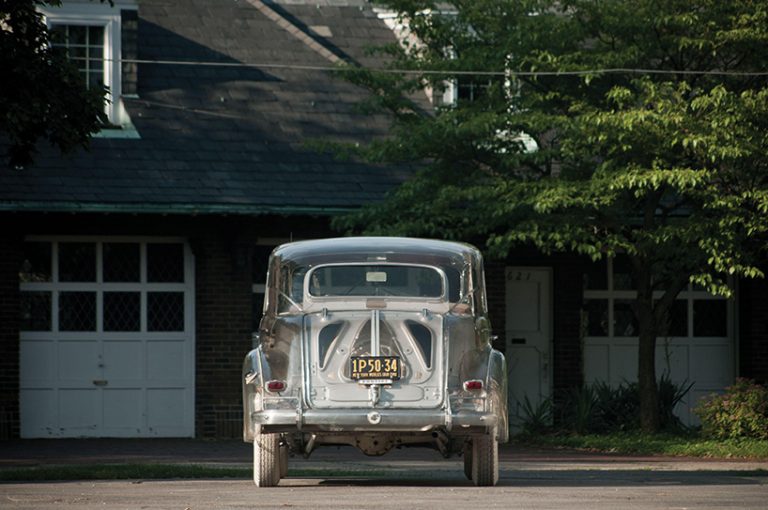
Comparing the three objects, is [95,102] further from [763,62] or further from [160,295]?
[763,62]

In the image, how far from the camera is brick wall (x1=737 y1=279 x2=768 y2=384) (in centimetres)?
2442

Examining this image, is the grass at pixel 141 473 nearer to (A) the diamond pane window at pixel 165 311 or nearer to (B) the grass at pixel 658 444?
(B) the grass at pixel 658 444

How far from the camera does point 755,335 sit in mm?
24516

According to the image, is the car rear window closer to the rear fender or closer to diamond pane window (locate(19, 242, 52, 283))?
the rear fender

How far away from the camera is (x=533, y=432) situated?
74.6ft

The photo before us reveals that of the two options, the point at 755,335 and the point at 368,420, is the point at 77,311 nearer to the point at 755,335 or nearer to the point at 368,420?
the point at 755,335

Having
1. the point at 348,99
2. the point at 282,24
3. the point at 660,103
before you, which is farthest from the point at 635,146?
the point at 282,24

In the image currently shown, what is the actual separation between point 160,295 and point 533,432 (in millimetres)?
5613

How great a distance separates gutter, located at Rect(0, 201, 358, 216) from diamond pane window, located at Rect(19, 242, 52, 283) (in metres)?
1.06

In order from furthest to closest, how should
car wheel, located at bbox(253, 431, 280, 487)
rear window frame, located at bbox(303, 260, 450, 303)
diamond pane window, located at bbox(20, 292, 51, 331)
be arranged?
diamond pane window, located at bbox(20, 292, 51, 331), rear window frame, located at bbox(303, 260, 450, 303), car wheel, located at bbox(253, 431, 280, 487)

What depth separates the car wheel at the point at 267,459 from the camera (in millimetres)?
12578

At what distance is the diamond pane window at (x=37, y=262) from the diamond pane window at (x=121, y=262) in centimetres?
80

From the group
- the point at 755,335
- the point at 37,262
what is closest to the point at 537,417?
the point at 755,335

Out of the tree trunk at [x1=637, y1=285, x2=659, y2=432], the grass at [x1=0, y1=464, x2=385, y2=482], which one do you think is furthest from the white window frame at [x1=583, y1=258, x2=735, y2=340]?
the grass at [x1=0, y1=464, x2=385, y2=482]
